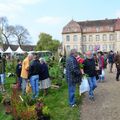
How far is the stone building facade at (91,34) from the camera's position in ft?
356

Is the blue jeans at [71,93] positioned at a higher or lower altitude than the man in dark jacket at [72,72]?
lower

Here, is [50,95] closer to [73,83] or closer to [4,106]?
[73,83]

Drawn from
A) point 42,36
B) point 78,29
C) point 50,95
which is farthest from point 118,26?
point 50,95

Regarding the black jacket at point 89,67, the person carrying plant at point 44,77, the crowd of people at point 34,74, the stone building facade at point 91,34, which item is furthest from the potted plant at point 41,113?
the stone building facade at point 91,34

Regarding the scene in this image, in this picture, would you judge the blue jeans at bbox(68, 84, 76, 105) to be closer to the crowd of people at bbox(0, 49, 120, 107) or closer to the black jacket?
the crowd of people at bbox(0, 49, 120, 107)

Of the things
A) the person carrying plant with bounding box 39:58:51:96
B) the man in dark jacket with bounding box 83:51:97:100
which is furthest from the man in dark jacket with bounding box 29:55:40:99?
the man in dark jacket with bounding box 83:51:97:100

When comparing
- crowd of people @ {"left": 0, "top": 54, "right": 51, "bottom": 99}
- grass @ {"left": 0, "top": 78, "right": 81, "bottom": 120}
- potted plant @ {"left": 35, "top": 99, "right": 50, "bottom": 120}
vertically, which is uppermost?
crowd of people @ {"left": 0, "top": 54, "right": 51, "bottom": 99}

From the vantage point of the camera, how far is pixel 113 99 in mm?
13117

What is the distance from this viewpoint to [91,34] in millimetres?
111188

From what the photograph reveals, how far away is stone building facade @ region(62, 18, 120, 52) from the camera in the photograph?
356 ft

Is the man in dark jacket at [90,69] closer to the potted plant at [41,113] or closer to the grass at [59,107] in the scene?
the grass at [59,107]

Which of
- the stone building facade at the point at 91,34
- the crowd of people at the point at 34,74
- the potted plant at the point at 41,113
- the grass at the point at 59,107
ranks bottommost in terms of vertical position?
the grass at the point at 59,107

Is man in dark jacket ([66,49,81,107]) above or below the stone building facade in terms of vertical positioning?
below

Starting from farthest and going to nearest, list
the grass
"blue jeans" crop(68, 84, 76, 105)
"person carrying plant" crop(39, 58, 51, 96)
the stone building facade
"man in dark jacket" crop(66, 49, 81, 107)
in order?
the stone building facade, "person carrying plant" crop(39, 58, 51, 96), "blue jeans" crop(68, 84, 76, 105), "man in dark jacket" crop(66, 49, 81, 107), the grass
